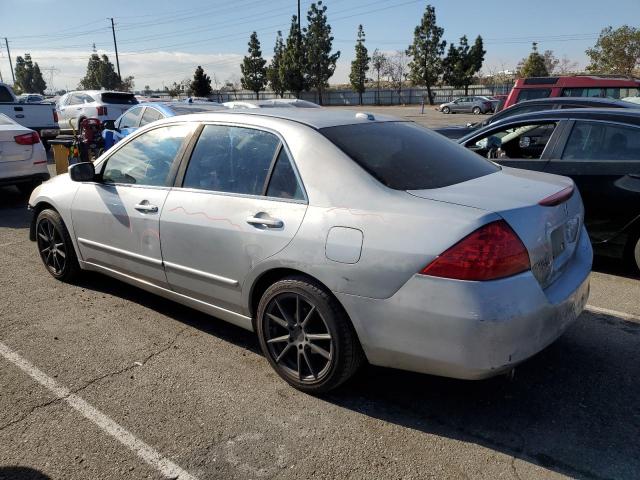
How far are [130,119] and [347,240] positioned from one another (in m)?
9.17

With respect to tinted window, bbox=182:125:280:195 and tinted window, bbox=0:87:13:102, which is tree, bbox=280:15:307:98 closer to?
tinted window, bbox=0:87:13:102

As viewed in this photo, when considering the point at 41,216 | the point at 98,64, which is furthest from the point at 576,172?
the point at 98,64

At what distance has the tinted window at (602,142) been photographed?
4816 millimetres

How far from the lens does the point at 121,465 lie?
2457mm

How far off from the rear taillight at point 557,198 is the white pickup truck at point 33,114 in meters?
13.2

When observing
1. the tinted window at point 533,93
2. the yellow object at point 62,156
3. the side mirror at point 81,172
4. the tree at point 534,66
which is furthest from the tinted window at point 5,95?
the tree at point 534,66

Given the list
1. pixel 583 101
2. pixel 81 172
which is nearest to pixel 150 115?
pixel 81 172

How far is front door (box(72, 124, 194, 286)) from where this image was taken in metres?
3.71

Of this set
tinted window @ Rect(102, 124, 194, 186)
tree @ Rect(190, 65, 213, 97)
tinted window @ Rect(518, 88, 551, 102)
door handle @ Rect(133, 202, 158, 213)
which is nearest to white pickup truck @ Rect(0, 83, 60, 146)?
tinted window @ Rect(102, 124, 194, 186)

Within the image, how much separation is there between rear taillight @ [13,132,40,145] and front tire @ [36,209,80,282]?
4.12m

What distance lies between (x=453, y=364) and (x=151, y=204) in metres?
2.38

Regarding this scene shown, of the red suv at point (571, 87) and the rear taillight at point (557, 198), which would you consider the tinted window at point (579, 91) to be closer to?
the red suv at point (571, 87)

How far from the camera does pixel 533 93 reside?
11.8 m

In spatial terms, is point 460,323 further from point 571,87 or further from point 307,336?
point 571,87
